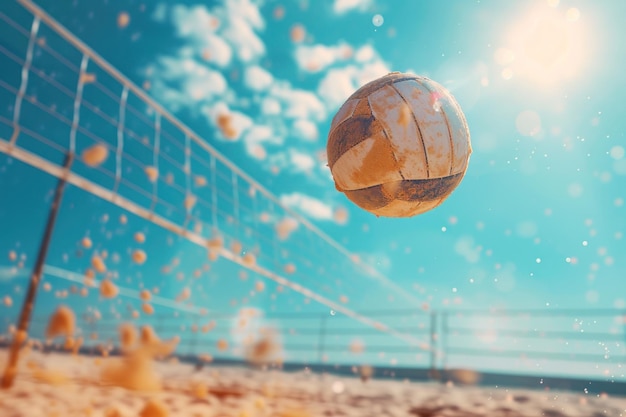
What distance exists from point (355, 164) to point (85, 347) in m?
8.04

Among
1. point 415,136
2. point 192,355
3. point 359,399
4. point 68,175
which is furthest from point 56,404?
point 192,355

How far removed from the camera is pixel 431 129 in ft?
8.26

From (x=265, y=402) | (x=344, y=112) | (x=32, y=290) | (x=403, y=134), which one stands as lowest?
(x=265, y=402)

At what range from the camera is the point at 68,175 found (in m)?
3.06

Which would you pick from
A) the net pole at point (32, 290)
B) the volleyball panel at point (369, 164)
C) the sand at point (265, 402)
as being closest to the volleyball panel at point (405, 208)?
the volleyball panel at point (369, 164)

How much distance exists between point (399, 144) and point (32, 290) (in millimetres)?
2436

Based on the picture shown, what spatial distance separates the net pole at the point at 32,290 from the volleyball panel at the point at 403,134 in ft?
6.71

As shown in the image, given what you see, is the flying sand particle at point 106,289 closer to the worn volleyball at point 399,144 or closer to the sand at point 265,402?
the sand at point 265,402

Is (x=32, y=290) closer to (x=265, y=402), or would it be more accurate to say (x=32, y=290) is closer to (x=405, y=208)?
(x=265, y=402)

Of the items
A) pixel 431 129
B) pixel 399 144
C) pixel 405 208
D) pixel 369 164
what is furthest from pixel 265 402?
pixel 431 129

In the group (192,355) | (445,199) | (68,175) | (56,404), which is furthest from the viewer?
(192,355)

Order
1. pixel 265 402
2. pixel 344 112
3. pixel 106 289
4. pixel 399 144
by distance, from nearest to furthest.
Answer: pixel 399 144
pixel 344 112
pixel 265 402
pixel 106 289

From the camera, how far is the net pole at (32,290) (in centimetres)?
283

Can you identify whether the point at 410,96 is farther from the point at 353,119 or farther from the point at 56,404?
the point at 56,404
